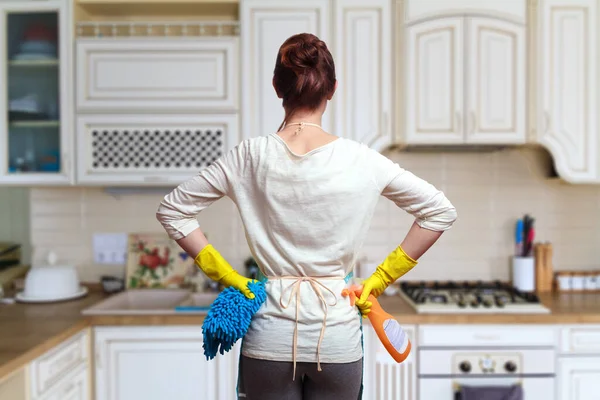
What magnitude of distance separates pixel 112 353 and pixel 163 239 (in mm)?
685

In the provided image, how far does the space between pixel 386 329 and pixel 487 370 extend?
116 cm

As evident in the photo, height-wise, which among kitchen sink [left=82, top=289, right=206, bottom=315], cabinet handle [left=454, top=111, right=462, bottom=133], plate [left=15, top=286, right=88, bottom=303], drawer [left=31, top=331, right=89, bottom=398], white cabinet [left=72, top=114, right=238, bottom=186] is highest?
cabinet handle [left=454, top=111, right=462, bottom=133]

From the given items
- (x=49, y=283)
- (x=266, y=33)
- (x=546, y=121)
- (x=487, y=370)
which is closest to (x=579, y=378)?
(x=487, y=370)

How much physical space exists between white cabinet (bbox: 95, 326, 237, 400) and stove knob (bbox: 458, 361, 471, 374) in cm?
103

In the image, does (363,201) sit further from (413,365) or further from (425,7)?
(425,7)

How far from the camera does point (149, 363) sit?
223 cm

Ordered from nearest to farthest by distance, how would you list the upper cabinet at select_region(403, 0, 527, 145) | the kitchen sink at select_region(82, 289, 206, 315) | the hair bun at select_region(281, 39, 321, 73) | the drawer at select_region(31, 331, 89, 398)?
1. the hair bun at select_region(281, 39, 321, 73)
2. the drawer at select_region(31, 331, 89, 398)
3. the upper cabinet at select_region(403, 0, 527, 145)
4. the kitchen sink at select_region(82, 289, 206, 315)

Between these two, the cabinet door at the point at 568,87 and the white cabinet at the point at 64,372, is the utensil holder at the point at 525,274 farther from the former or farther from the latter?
the white cabinet at the point at 64,372

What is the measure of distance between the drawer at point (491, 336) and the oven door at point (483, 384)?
0.14 meters

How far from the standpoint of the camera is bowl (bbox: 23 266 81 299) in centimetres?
244

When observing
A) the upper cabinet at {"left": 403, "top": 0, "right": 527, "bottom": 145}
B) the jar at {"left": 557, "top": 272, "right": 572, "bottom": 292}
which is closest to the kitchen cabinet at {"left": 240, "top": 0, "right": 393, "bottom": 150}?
the upper cabinet at {"left": 403, "top": 0, "right": 527, "bottom": 145}

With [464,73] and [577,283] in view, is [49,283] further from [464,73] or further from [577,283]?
[577,283]

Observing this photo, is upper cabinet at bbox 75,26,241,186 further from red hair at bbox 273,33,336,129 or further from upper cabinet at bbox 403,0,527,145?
red hair at bbox 273,33,336,129

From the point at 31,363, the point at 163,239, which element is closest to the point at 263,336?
the point at 31,363
